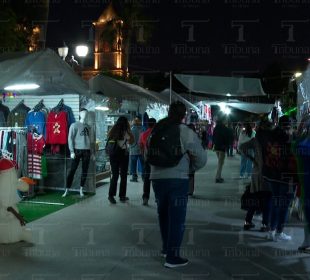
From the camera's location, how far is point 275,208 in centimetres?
701

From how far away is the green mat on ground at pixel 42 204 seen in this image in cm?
891

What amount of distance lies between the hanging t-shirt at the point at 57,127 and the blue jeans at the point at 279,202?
544 centimetres

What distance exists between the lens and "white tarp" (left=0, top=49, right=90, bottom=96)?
31.4 ft

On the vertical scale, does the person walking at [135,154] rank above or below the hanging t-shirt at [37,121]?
below

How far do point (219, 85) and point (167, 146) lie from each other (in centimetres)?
1118

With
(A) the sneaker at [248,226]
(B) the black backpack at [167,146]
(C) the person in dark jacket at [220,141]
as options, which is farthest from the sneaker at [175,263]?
(C) the person in dark jacket at [220,141]

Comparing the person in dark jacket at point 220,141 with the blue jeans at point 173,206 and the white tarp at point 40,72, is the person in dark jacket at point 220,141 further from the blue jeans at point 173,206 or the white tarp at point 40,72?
the blue jeans at point 173,206

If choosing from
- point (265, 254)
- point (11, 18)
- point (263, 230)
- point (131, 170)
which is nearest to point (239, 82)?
point (131, 170)

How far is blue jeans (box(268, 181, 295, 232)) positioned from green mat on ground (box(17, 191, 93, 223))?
3.98m

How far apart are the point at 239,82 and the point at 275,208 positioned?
10.2m

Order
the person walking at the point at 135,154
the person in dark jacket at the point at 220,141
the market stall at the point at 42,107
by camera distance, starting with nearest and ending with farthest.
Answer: the market stall at the point at 42,107, the person walking at the point at 135,154, the person in dark jacket at the point at 220,141

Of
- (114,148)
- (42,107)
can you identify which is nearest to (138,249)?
(114,148)

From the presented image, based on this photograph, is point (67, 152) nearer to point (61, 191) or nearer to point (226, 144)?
point (61, 191)

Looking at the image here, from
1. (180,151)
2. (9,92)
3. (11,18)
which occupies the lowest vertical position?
(180,151)
